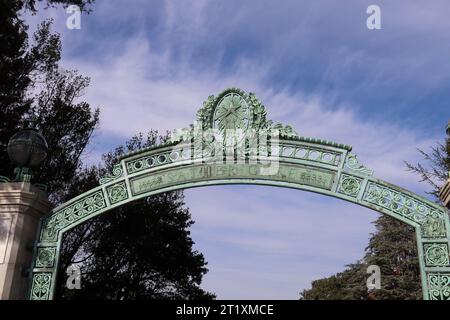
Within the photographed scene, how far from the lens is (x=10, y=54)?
505 inches

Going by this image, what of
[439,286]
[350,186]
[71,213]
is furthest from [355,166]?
[71,213]

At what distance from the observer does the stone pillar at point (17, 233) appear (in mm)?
5781

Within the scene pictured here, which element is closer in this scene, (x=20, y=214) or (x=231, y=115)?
(x=20, y=214)

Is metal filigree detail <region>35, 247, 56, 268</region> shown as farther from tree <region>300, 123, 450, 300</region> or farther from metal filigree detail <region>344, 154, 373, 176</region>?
tree <region>300, 123, 450, 300</region>

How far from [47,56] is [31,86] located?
4.10 feet

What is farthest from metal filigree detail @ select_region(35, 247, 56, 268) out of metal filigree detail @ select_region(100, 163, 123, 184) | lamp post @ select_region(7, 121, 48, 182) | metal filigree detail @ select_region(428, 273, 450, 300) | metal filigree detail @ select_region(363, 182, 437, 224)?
metal filigree detail @ select_region(428, 273, 450, 300)

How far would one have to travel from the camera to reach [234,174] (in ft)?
21.2

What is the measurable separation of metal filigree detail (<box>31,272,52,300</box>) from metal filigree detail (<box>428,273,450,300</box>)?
484 cm

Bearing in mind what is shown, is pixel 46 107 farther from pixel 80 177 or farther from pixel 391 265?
pixel 391 265

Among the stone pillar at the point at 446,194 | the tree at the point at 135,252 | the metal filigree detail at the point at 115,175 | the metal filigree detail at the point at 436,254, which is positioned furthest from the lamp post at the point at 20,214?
the tree at the point at 135,252

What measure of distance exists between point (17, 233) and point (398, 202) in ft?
16.4

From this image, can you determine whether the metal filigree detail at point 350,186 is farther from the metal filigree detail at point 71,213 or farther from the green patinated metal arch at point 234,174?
the metal filigree detail at point 71,213
